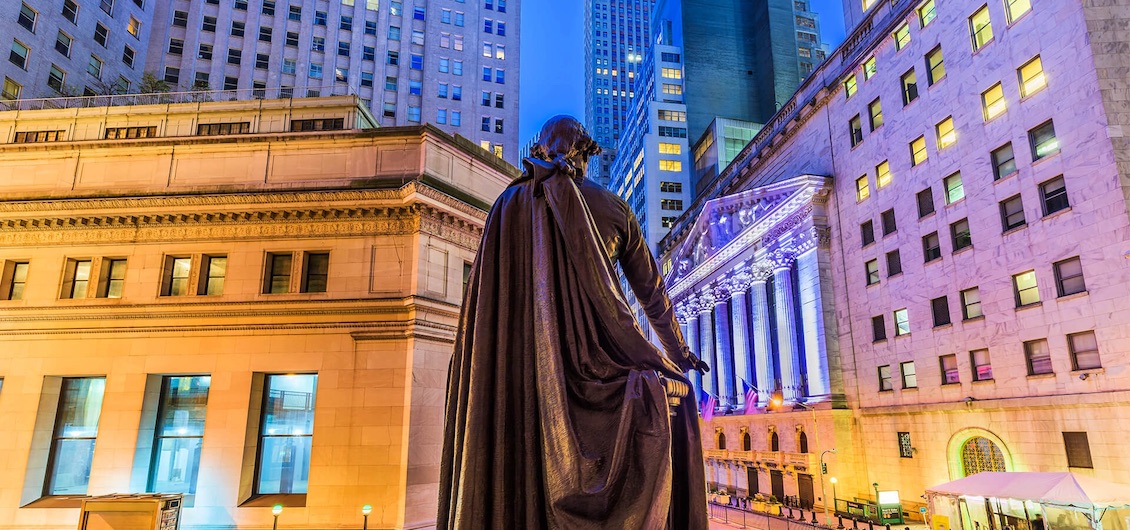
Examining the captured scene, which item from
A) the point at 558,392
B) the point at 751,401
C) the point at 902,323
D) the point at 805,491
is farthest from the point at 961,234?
the point at 558,392

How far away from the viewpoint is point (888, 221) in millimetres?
38406

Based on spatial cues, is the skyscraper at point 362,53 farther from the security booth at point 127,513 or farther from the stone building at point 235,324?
the security booth at point 127,513

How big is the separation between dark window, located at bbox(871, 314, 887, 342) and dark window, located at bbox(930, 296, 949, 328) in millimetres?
4252

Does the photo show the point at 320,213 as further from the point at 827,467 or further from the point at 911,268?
the point at 827,467

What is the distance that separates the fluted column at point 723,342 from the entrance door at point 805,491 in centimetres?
1497

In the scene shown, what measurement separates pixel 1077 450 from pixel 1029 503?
6.92 meters

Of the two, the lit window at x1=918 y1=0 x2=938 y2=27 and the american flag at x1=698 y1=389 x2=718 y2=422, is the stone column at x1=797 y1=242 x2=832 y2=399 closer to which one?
the american flag at x1=698 y1=389 x2=718 y2=422

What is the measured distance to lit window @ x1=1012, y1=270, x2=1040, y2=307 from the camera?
28.0 m

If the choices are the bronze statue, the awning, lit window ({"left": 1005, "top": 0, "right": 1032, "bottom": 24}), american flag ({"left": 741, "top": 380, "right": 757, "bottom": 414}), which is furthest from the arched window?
the bronze statue

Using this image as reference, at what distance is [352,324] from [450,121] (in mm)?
47268

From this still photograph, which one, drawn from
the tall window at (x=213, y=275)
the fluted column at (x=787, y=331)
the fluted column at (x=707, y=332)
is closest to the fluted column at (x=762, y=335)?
the fluted column at (x=787, y=331)

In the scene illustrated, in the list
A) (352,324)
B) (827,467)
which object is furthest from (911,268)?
(352,324)

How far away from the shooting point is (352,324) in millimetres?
23062

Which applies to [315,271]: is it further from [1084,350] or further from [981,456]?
[981,456]
